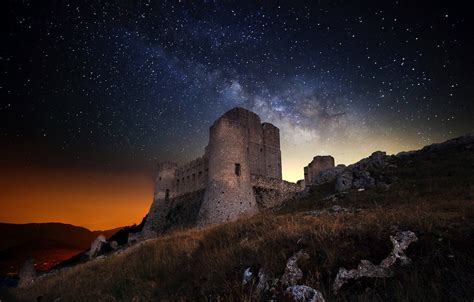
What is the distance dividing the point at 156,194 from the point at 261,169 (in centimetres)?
1511

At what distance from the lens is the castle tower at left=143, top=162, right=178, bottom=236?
35341 mm

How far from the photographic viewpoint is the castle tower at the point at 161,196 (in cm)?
3534

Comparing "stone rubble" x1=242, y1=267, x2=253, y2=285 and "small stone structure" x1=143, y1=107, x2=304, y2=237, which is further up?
"small stone structure" x1=143, y1=107, x2=304, y2=237

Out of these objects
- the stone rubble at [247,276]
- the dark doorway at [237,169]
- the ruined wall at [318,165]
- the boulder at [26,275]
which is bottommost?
the boulder at [26,275]

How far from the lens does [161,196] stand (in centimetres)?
3772

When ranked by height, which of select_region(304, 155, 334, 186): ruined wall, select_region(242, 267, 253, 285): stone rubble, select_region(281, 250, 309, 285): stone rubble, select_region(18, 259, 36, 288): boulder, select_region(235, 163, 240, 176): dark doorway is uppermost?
select_region(304, 155, 334, 186): ruined wall

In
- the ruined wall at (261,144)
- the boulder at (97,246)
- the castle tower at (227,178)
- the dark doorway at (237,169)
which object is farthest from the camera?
the boulder at (97,246)

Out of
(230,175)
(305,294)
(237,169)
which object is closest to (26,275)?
(230,175)

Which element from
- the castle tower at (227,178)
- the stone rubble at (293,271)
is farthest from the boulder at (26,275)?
the stone rubble at (293,271)

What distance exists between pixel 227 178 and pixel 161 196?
54.9ft

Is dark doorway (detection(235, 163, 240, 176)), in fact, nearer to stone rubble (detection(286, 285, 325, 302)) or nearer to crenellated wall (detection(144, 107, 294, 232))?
crenellated wall (detection(144, 107, 294, 232))

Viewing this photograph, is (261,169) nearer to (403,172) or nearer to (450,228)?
(403,172)

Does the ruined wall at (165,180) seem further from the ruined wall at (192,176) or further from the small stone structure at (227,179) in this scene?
the ruined wall at (192,176)

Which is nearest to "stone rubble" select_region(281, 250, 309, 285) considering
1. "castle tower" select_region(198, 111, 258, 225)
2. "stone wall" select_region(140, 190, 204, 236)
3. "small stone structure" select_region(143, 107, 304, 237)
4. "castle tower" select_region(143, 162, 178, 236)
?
"small stone structure" select_region(143, 107, 304, 237)
